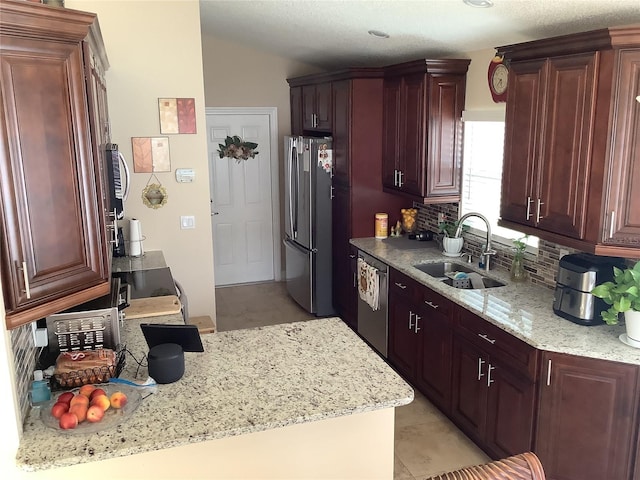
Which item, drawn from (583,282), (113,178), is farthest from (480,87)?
(113,178)

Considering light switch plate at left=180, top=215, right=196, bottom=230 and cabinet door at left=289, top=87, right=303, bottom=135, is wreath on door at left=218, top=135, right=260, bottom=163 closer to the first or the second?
cabinet door at left=289, top=87, right=303, bottom=135

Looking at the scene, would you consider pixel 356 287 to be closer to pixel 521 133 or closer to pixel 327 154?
pixel 327 154

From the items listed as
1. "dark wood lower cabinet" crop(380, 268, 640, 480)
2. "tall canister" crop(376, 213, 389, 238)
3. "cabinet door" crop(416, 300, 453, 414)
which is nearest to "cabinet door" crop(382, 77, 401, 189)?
"tall canister" crop(376, 213, 389, 238)

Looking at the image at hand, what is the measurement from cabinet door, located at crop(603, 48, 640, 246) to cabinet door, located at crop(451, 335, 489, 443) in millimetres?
1007

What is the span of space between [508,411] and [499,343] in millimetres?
362

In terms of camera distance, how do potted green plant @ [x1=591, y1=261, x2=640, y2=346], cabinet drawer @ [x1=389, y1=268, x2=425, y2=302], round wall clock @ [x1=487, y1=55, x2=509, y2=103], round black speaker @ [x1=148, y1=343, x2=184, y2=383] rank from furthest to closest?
1. cabinet drawer @ [x1=389, y1=268, x2=425, y2=302]
2. round wall clock @ [x1=487, y1=55, x2=509, y2=103]
3. potted green plant @ [x1=591, y1=261, x2=640, y2=346]
4. round black speaker @ [x1=148, y1=343, x2=184, y2=383]

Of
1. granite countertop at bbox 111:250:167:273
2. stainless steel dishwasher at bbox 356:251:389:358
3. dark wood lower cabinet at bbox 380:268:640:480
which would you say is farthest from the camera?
stainless steel dishwasher at bbox 356:251:389:358

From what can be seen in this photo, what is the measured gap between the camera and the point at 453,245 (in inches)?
171

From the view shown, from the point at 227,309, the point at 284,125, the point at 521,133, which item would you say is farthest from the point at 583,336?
the point at 284,125

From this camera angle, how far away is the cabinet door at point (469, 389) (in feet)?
10.8

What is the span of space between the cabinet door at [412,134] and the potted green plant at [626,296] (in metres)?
1.95

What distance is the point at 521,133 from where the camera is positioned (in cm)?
315

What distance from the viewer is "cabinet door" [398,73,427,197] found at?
4332 mm

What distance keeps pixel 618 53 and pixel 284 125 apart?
4.44m
